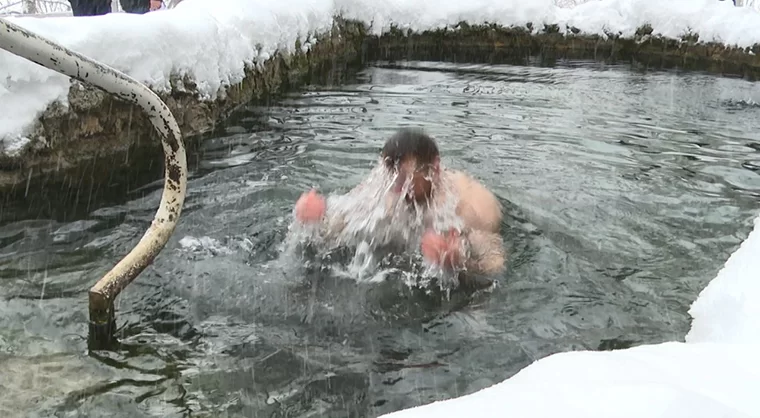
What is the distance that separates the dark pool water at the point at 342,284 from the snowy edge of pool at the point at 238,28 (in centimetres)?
78

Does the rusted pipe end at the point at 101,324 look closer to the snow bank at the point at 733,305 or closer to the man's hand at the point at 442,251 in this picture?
the man's hand at the point at 442,251

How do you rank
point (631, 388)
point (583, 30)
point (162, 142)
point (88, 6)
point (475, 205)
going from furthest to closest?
point (583, 30), point (88, 6), point (475, 205), point (162, 142), point (631, 388)

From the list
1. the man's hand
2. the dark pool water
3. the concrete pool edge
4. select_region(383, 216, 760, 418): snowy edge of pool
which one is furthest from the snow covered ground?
the man's hand

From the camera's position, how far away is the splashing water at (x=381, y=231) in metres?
3.86

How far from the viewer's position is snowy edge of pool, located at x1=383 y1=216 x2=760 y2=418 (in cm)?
155

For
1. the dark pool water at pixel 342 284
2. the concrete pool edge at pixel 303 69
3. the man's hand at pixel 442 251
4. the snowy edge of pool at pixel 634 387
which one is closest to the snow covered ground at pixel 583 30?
the snowy edge of pool at pixel 634 387

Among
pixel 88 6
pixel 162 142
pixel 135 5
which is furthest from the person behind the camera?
pixel 135 5

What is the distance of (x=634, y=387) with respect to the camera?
1.63 metres

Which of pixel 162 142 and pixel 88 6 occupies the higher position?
pixel 88 6

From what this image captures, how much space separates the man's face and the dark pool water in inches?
22.8

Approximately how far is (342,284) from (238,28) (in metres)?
5.02

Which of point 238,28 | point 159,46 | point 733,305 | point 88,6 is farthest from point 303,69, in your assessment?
point 733,305

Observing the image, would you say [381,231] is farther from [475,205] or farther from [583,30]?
[583,30]

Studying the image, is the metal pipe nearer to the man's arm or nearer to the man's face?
the man's face
